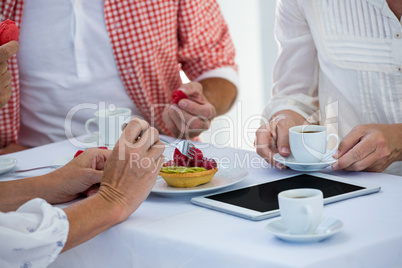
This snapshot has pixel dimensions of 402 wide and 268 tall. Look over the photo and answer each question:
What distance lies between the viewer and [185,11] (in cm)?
206

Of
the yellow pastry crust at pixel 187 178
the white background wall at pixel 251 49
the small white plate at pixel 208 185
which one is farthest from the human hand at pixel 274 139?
the white background wall at pixel 251 49

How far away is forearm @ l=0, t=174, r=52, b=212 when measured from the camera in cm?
116

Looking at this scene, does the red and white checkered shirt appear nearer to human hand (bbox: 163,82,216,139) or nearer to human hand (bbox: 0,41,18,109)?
human hand (bbox: 163,82,216,139)

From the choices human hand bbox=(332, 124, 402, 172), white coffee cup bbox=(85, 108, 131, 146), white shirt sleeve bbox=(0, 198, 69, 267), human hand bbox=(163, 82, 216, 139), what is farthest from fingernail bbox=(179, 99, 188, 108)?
white shirt sleeve bbox=(0, 198, 69, 267)

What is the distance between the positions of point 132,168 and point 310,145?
406 mm

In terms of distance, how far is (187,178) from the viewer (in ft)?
3.68

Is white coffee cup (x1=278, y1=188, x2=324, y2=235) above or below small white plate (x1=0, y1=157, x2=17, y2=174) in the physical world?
above

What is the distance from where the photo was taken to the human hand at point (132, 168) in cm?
103

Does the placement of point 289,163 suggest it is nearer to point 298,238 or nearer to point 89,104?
point 298,238

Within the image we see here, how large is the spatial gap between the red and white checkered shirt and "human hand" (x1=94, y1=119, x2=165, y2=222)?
3.05ft

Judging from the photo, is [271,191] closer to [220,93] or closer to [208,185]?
[208,185]

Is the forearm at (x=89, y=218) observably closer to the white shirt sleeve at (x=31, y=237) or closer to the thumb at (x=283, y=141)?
the white shirt sleeve at (x=31, y=237)

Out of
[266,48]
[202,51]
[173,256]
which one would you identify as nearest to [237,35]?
[266,48]

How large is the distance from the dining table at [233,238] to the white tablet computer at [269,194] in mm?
11
